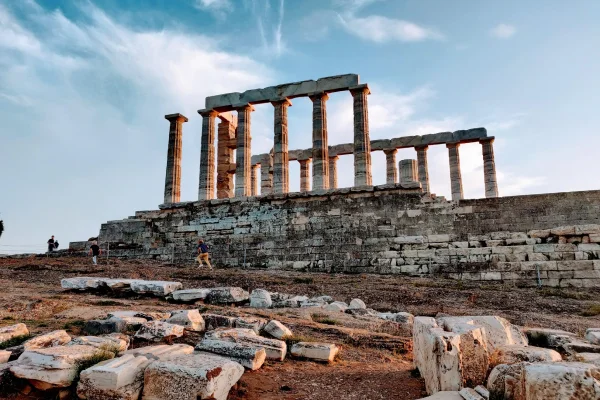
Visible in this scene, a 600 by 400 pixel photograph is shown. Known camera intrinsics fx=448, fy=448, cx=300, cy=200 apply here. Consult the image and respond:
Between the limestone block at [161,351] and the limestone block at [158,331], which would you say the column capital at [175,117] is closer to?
the limestone block at [158,331]

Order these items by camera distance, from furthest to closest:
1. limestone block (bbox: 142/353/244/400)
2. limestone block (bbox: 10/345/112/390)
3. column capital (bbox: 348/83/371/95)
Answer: column capital (bbox: 348/83/371/95)
limestone block (bbox: 10/345/112/390)
limestone block (bbox: 142/353/244/400)

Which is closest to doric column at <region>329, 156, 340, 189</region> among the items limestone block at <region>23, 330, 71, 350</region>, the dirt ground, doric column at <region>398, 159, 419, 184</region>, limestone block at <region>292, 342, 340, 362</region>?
doric column at <region>398, 159, 419, 184</region>

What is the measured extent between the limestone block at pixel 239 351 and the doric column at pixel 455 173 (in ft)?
76.7

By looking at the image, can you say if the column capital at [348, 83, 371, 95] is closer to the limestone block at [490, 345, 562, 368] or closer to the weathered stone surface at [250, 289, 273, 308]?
the weathered stone surface at [250, 289, 273, 308]

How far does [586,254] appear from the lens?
46.1 feet

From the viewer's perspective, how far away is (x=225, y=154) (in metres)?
27.4

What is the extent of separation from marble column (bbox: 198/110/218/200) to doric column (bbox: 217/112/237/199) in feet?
7.91

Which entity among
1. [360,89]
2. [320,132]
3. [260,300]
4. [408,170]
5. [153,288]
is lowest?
[260,300]

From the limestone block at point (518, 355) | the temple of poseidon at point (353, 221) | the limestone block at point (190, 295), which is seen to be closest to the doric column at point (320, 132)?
the temple of poseidon at point (353, 221)

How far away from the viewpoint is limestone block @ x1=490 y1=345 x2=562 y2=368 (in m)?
4.24

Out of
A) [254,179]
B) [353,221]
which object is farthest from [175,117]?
[353,221]

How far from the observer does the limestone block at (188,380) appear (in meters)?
4.15

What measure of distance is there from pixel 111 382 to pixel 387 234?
13879mm

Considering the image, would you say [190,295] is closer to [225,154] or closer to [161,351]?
[161,351]
